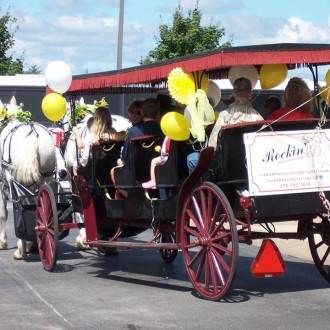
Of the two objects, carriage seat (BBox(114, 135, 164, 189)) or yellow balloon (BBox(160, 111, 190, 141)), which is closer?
yellow balloon (BBox(160, 111, 190, 141))

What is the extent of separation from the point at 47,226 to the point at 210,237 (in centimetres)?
275

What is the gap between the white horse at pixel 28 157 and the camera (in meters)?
10.7

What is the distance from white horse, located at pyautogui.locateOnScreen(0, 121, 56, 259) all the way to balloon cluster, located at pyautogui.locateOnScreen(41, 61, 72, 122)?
1483 mm

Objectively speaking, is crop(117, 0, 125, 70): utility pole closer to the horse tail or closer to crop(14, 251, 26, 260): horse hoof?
the horse tail

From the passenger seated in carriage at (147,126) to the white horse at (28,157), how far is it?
2209mm

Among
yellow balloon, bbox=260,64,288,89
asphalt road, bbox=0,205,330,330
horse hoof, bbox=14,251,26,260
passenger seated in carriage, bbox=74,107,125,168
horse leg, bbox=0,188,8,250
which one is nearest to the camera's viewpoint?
asphalt road, bbox=0,205,330,330

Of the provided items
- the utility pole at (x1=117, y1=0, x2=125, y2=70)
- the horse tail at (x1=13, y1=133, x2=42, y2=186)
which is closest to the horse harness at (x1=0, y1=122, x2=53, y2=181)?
the horse tail at (x1=13, y1=133, x2=42, y2=186)

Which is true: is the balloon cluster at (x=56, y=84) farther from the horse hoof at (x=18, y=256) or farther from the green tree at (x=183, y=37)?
the green tree at (x=183, y=37)

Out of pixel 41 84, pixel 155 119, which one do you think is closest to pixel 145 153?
pixel 155 119

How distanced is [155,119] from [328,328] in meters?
3.15

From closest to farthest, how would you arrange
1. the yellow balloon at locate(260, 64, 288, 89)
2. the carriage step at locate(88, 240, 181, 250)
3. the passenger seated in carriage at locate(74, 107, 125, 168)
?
the carriage step at locate(88, 240, 181, 250), the yellow balloon at locate(260, 64, 288, 89), the passenger seated in carriage at locate(74, 107, 125, 168)

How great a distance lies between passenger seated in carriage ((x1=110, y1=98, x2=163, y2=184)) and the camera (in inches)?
343

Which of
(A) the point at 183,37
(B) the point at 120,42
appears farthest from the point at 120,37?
(A) the point at 183,37

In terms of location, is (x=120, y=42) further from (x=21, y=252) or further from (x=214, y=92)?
(x=214, y=92)
